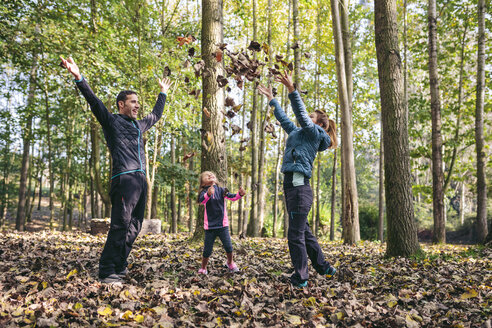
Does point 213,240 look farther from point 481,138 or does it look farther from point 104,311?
point 481,138

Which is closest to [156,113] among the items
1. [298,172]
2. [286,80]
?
[286,80]

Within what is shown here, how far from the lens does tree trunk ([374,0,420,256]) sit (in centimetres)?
554

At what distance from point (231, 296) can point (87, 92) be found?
2661mm

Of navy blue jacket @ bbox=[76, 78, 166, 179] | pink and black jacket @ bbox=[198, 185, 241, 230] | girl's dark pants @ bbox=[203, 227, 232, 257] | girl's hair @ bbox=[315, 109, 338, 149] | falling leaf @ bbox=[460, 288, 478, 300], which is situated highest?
girl's hair @ bbox=[315, 109, 338, 149]

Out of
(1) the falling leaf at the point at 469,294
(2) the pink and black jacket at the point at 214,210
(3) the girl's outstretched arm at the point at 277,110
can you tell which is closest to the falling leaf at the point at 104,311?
(2) the pink and black jacket at the point at 214,210

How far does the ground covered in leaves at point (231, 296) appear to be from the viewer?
2.60m

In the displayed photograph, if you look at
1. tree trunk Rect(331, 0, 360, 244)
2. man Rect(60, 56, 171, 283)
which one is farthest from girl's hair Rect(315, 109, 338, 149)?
tree trunk Rect(331, 0, 360, 244)

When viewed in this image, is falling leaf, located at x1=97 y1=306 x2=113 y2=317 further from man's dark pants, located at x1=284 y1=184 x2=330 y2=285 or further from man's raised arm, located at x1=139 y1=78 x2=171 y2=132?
man's raised arm, located at x1=139 y1=78 x2=171 y2=132

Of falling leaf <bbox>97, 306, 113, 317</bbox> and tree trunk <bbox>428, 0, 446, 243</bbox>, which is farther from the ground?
tree trunk <bbox>428, 0, 446, 243</bbox>

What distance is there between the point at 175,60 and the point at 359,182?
23344 mm

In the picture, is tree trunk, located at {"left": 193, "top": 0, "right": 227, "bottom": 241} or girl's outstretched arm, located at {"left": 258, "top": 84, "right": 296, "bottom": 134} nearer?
girl's outstretched arm, located at {"left": 258, "top": 84, "right": 296, "bottom": 134}

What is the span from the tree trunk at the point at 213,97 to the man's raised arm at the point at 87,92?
8.56 feet

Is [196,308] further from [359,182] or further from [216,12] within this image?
[359,182]

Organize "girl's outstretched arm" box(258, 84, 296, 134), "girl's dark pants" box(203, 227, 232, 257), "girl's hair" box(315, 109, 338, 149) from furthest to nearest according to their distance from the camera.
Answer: "girl's dark pants" box(203, 227, 232, 257) < "girl's hair" box(315, 109, 338, 149) < "girl's outstretched arm" box(258, 84, 296, 134)
